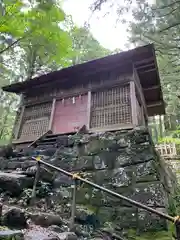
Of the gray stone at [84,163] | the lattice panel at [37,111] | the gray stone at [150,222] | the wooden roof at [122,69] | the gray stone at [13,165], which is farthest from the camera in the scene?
the lattice panel at [37,111]

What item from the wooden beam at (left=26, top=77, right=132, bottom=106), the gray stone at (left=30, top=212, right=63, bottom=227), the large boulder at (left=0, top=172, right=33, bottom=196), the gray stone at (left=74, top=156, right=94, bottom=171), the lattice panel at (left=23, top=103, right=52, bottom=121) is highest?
the wooden beam at (left=26, top=77, right=132, bottom=106)

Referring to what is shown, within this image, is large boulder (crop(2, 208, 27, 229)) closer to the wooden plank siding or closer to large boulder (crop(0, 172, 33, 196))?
large boulder (crop(0, 172, 33, 196))

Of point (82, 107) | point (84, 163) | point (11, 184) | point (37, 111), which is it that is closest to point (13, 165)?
point (11, 184)

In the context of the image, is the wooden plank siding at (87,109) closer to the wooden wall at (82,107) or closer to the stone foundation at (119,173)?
the wooden wall at (82,107)

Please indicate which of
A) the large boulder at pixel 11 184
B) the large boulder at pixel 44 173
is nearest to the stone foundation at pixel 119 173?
the large boulder at pixel 44 173

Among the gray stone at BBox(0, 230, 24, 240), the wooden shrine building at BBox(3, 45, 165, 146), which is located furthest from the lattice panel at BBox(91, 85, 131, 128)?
the gray stone at BBox(0, 230, 24, 240)

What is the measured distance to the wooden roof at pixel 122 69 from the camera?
21.9 feet

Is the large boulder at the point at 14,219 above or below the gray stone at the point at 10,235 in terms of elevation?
above

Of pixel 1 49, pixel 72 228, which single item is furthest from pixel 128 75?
pixel 72 228

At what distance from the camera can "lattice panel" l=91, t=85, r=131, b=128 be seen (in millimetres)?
6891

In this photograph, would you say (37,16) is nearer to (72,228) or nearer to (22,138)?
(22,138)

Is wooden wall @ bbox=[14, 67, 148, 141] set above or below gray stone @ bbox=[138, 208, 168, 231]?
above

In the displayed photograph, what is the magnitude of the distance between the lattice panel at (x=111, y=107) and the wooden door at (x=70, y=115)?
0.41 metres

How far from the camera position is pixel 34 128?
8438 mm
